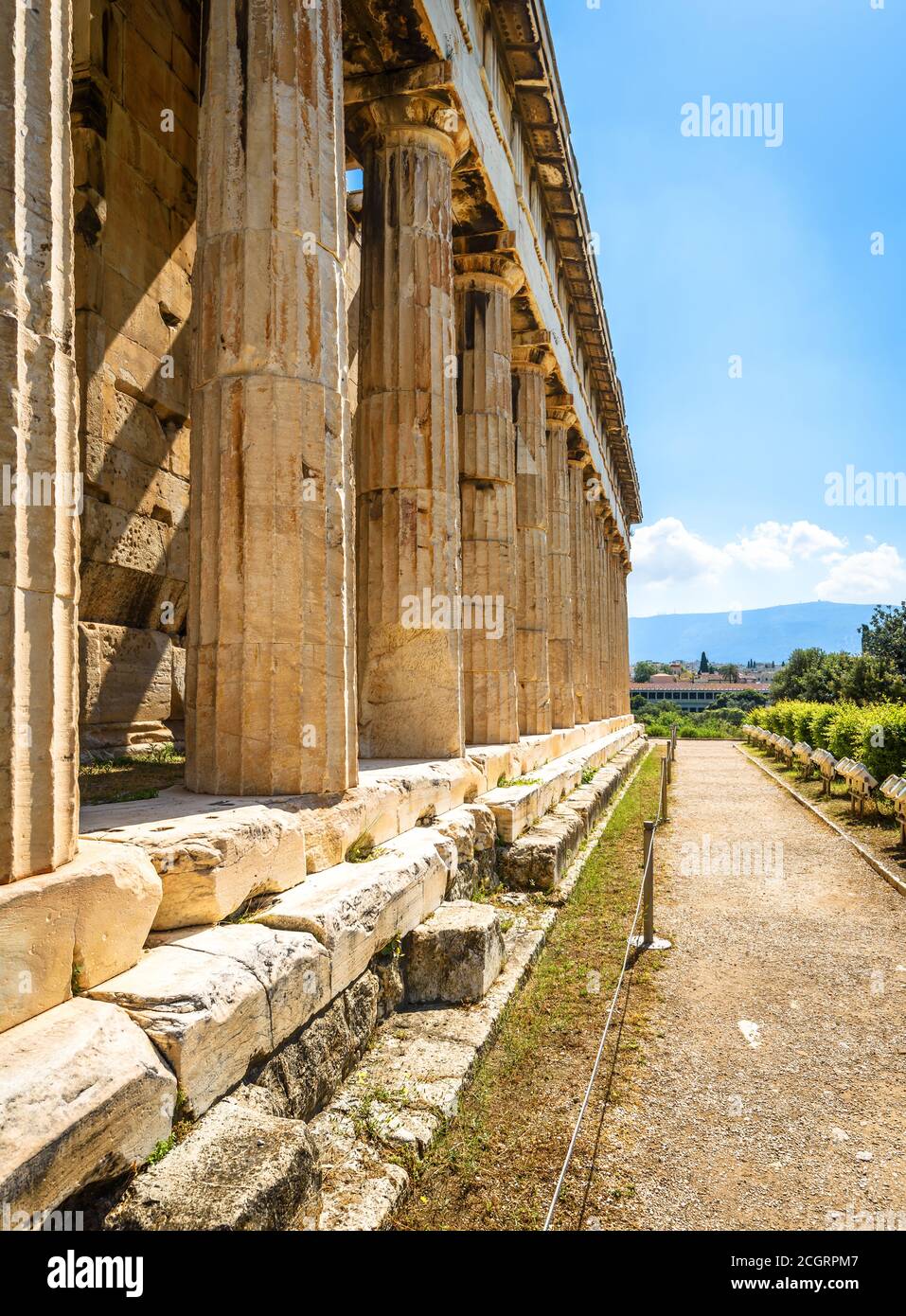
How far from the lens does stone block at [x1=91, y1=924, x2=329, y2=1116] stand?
305cm

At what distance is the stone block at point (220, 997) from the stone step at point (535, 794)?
460cm

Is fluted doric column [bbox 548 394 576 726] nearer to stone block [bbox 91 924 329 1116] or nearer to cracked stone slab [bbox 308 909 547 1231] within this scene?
cracked stone slab [bbox 308 909 547 1231]

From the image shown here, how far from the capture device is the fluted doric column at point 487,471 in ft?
37.3

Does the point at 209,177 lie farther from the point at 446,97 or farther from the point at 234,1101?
the point at 234,1101

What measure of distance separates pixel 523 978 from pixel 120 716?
5150mm

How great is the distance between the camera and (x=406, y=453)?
8.45 meters

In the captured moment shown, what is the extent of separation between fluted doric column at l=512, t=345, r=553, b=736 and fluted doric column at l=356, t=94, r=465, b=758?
6299 mm

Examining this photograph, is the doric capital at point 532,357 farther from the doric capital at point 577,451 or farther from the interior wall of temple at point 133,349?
the interior wall of temple at point 133,349

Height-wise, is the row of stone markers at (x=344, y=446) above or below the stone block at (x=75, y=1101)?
above

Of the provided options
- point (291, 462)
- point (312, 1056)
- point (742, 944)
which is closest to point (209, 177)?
point (291, 462)

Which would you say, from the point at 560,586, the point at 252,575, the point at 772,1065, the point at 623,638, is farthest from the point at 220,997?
the point at 623,638

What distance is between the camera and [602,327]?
21625 millimetres

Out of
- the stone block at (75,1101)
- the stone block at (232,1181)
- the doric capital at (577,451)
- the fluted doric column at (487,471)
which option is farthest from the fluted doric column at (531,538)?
the stone block at (75,1101)

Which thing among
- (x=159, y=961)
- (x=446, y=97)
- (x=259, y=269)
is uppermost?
(x=446, y=97)
